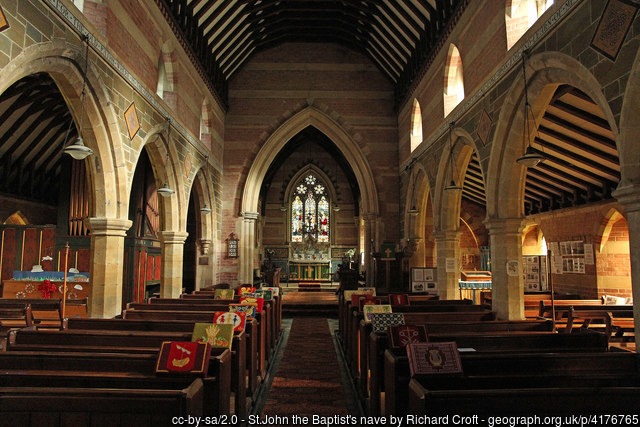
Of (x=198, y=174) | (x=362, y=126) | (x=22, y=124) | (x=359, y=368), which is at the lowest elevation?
(x=359, y=368)

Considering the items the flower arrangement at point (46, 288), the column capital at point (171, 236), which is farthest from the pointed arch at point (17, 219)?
the column capital at point (171, 236)

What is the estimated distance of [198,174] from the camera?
465 inches

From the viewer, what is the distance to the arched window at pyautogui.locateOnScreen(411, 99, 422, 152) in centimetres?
1210

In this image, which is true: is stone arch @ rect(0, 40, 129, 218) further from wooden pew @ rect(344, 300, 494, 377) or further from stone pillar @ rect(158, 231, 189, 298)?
wooden pew @ rect(344, 300, 494, 377)

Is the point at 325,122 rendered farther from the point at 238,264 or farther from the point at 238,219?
the point at 238,264

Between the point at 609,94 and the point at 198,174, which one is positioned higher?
the point at 198,174

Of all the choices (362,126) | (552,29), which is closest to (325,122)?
(362,126)

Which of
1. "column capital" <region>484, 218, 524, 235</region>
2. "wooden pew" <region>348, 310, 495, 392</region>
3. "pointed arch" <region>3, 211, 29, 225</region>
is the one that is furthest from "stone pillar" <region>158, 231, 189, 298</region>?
"column capital" <region>484, 218, 524, 235</region>

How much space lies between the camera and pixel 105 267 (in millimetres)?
6402

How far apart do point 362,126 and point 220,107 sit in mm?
4486

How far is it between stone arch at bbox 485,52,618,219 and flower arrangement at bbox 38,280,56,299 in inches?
295

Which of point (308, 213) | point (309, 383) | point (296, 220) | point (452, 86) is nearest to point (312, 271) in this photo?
point (296, 220)

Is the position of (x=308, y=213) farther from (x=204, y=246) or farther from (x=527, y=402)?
(x=527, y=402)

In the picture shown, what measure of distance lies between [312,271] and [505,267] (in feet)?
45.4
